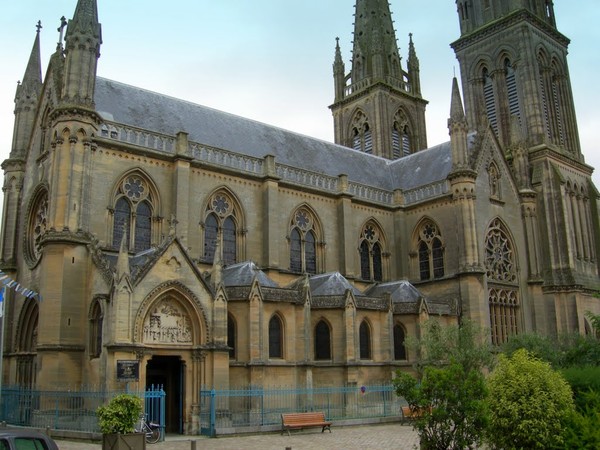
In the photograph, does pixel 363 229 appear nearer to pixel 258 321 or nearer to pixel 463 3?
pixel 258 321

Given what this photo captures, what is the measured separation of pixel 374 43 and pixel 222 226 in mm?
29783

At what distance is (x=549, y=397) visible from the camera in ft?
45.9

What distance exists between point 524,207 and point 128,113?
26.7 m

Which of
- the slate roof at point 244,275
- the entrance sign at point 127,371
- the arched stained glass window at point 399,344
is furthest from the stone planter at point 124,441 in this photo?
the arched stained glass window at point 399,344

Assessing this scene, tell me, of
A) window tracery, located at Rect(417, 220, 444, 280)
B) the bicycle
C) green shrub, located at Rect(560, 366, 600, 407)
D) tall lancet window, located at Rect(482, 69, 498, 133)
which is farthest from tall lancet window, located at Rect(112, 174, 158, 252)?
tall lancet window, located at Rect(482, 69, 498, 133)

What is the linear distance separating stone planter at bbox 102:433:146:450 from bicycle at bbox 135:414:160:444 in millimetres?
4237

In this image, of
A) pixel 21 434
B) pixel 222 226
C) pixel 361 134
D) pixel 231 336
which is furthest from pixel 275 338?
pixel 361 134

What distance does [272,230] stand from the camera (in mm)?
34531

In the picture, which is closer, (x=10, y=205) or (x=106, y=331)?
(x=106, y=331)

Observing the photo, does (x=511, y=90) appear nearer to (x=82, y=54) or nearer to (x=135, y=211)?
(x=135, y=211)

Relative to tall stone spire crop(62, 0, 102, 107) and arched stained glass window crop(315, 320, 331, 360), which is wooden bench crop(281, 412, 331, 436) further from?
tall stone spire crop(62, 0, 102, 107)

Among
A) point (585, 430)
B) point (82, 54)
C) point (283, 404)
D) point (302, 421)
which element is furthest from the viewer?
point (82, 54)

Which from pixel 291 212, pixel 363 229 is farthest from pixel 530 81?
pixel 291 212

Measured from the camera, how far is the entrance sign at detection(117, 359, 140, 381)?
74.0 ft
